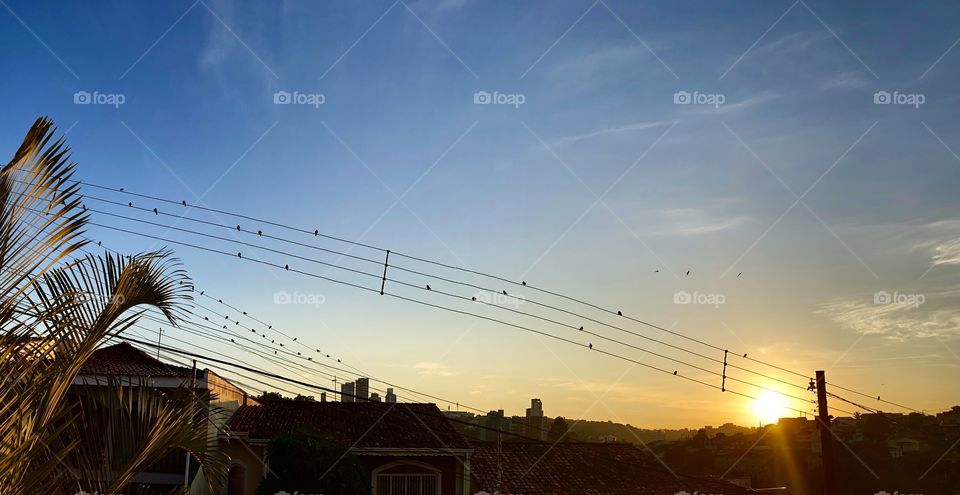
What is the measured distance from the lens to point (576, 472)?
2984 cm

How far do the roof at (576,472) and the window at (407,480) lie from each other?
2.02 metres

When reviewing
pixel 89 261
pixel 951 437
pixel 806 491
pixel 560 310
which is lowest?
pixel 806 491

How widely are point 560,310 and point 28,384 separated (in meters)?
16.4

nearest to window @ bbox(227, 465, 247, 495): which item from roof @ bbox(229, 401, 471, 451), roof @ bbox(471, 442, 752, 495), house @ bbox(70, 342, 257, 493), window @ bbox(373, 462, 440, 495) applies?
roof @ bbox(229, 401, 471, 451)

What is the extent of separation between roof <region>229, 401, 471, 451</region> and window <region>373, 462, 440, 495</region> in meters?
0.88

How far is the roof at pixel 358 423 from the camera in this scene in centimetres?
2572

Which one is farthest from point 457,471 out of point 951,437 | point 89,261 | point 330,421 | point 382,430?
point 951,437

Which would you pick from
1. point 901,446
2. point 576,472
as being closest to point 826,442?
point 576,472

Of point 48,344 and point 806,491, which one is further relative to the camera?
point 806,491

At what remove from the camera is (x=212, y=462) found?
7359 millimetres

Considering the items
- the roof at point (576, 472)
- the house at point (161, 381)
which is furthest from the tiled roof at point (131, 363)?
the roof at point (576, 472)

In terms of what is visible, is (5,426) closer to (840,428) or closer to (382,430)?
(382,430)

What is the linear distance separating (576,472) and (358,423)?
9.43m

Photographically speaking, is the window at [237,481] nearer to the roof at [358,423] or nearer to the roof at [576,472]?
the roof at [358,423]
